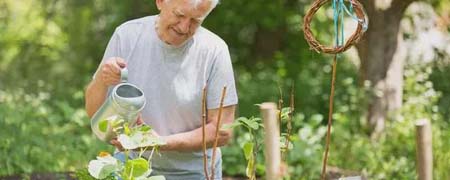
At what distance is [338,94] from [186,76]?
13.8ft

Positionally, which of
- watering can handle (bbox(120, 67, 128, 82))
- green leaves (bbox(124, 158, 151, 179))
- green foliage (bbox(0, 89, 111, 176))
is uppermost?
watering can handle (bbox(120, 67, 128, 82))

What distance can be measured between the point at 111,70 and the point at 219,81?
1.24 feet

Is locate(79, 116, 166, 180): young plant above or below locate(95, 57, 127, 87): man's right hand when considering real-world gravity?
below

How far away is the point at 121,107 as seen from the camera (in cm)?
272

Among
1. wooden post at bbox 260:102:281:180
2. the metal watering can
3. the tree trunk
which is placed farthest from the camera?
the tree trunk

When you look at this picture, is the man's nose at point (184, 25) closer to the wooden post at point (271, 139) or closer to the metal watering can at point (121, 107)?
the metal watering can at point (121, 107)

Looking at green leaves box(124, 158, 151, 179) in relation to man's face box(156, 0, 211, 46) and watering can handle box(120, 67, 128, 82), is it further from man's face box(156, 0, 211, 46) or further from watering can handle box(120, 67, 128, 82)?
man's face box(156, 0, 211, 46)

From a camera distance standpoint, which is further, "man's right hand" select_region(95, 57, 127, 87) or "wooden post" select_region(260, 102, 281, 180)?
"man's right hand" select_region(95, 57, 127, 87)

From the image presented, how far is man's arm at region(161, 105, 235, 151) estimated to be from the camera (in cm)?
295

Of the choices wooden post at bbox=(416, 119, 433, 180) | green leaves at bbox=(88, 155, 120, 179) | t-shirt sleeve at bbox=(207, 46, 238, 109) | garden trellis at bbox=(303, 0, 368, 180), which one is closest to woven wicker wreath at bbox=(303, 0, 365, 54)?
garden trellis at bbox=(303, 0, 368, 180)

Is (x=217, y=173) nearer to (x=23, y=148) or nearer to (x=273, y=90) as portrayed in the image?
(x=23, y=148)

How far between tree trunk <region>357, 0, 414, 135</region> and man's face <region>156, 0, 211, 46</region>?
333cm

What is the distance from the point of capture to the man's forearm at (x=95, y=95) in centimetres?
291

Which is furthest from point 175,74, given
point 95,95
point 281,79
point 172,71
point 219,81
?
point 281,79
